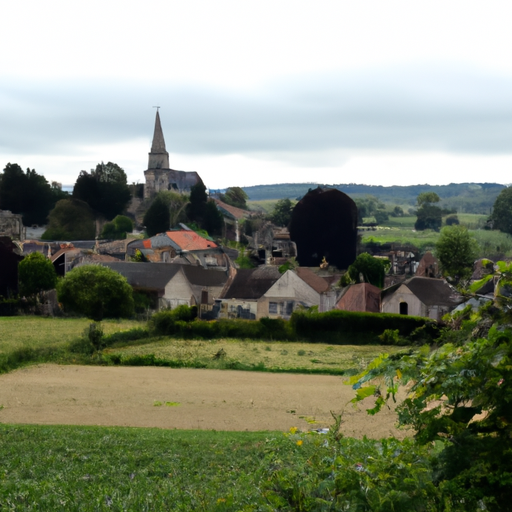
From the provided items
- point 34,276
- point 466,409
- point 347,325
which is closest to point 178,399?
point 347,325

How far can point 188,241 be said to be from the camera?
212 feet

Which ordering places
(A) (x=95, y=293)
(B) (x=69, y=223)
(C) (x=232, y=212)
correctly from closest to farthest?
(A) (x=95, y=293)
(B) (x=69, y=223)
(C) (x=232, y=212)

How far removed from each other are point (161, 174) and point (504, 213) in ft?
→ 202

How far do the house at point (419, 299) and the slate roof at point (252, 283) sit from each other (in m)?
7.19

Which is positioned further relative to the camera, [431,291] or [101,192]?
[101,192]

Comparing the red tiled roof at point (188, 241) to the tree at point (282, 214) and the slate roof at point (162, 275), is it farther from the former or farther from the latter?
the tree at point (282, 214)

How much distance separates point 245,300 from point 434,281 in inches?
459

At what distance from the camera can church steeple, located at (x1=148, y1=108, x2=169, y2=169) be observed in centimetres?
11412

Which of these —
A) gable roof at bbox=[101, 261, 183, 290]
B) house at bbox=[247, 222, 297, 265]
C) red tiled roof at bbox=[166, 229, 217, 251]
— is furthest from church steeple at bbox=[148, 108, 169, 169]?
gable roof at bbox=[101, 261, 183, 290]

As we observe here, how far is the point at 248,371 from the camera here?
90.7ft

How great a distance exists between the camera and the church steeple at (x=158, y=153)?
11412cm

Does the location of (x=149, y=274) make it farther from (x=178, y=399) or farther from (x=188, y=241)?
(x=178, y=399)

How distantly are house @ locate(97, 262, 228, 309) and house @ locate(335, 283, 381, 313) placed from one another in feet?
30.2

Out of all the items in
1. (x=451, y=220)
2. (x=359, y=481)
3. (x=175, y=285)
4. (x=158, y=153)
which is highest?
(x=158, y=153)
